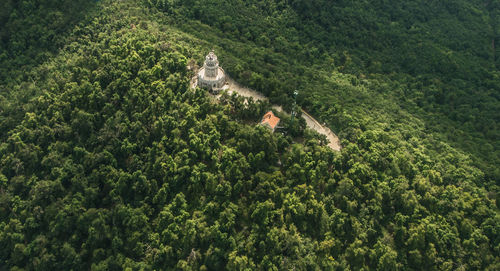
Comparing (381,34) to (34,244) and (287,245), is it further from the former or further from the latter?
(34,244)

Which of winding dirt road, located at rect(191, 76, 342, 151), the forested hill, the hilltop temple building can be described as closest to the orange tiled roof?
the forested hill

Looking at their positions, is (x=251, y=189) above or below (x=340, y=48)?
below

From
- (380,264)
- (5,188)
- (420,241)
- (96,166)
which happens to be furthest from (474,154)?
(5,188)

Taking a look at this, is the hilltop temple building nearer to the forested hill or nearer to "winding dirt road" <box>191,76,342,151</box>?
"winding dirt road" <box>191,76,342,151</box>

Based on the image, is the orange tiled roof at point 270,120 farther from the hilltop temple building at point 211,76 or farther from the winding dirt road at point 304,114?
the hilltop temple building at point 211,76

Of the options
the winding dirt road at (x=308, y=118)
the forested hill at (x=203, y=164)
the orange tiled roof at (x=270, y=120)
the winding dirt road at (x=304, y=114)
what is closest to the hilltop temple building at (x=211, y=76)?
the winding dirt road at (x=304, y=114)

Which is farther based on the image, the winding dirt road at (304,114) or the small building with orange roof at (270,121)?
the winding dirt road at (304,114)
